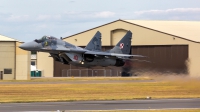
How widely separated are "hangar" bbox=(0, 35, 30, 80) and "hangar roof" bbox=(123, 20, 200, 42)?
1967cm

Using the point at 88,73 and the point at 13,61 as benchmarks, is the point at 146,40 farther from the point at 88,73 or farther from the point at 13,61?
the point at 13,61

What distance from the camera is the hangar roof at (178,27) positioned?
78.8 m

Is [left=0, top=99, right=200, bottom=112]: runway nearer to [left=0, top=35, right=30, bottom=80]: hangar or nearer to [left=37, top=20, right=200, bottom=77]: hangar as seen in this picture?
[left=37, top=20, right=200, bottom=77]: hangar

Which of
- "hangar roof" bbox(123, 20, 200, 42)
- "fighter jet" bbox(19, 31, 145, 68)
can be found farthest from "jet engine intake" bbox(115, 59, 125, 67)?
"hangar roof" bbox(123, 20, 200, 42)

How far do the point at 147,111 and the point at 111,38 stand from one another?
5621 centimetres

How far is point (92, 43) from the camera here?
60.2 metres

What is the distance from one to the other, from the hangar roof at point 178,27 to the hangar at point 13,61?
64.5ft

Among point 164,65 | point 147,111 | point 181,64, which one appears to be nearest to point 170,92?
point 164,65

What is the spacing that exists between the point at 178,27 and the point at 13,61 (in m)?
28.3

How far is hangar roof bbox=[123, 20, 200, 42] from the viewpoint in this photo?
258 ft

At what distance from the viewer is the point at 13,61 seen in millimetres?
76000

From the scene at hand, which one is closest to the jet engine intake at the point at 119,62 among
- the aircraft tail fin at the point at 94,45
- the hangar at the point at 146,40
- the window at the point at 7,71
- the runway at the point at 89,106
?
the aircraft tail fin at the point at 94,45

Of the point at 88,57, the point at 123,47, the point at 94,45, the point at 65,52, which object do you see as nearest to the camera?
the point at 65,52

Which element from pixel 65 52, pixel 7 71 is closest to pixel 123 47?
pixel 65 52
